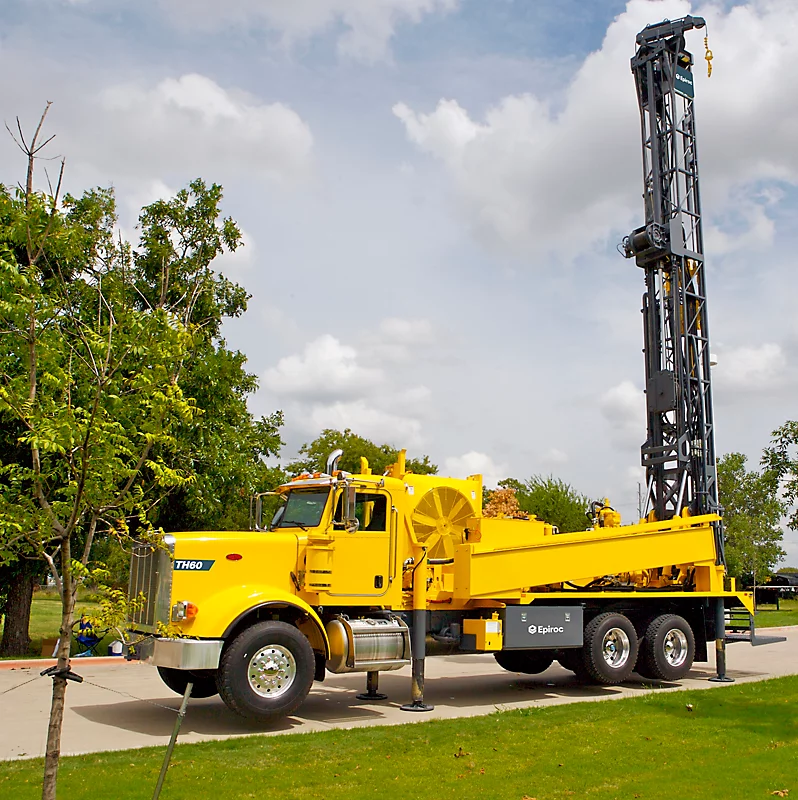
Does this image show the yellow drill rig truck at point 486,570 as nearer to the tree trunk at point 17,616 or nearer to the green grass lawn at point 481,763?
the green grass lawn at point 481,763

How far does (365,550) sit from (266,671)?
2.15m

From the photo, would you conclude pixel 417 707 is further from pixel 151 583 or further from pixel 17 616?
pixel 17 616

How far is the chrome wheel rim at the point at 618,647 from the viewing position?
14.1 m

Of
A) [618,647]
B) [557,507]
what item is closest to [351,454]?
[557,507]

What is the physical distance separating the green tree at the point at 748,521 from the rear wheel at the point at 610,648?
34.7m

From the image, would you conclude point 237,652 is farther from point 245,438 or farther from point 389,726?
point 245,438

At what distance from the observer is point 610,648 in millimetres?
14211

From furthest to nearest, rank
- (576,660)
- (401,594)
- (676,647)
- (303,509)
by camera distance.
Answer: (676,647) → (576,660) → (401,594) → (303,509)

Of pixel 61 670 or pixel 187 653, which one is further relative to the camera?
pixel 187 653

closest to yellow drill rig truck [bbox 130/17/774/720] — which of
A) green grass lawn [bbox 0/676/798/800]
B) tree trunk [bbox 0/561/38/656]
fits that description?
green grass lawn [bbox 0/676/798/800]

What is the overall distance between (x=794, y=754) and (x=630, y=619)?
20.0ft

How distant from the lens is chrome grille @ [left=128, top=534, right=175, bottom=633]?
10539 millimetres

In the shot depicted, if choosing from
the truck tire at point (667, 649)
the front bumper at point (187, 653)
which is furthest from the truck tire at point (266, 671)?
the truck tire at point (667, 649)

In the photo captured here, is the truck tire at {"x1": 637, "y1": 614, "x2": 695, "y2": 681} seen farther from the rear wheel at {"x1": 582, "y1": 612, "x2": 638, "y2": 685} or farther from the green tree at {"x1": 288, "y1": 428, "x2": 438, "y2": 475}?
the green tree at {"x1": 288, "y1": 428, "x2": 438, "y2": 475}
